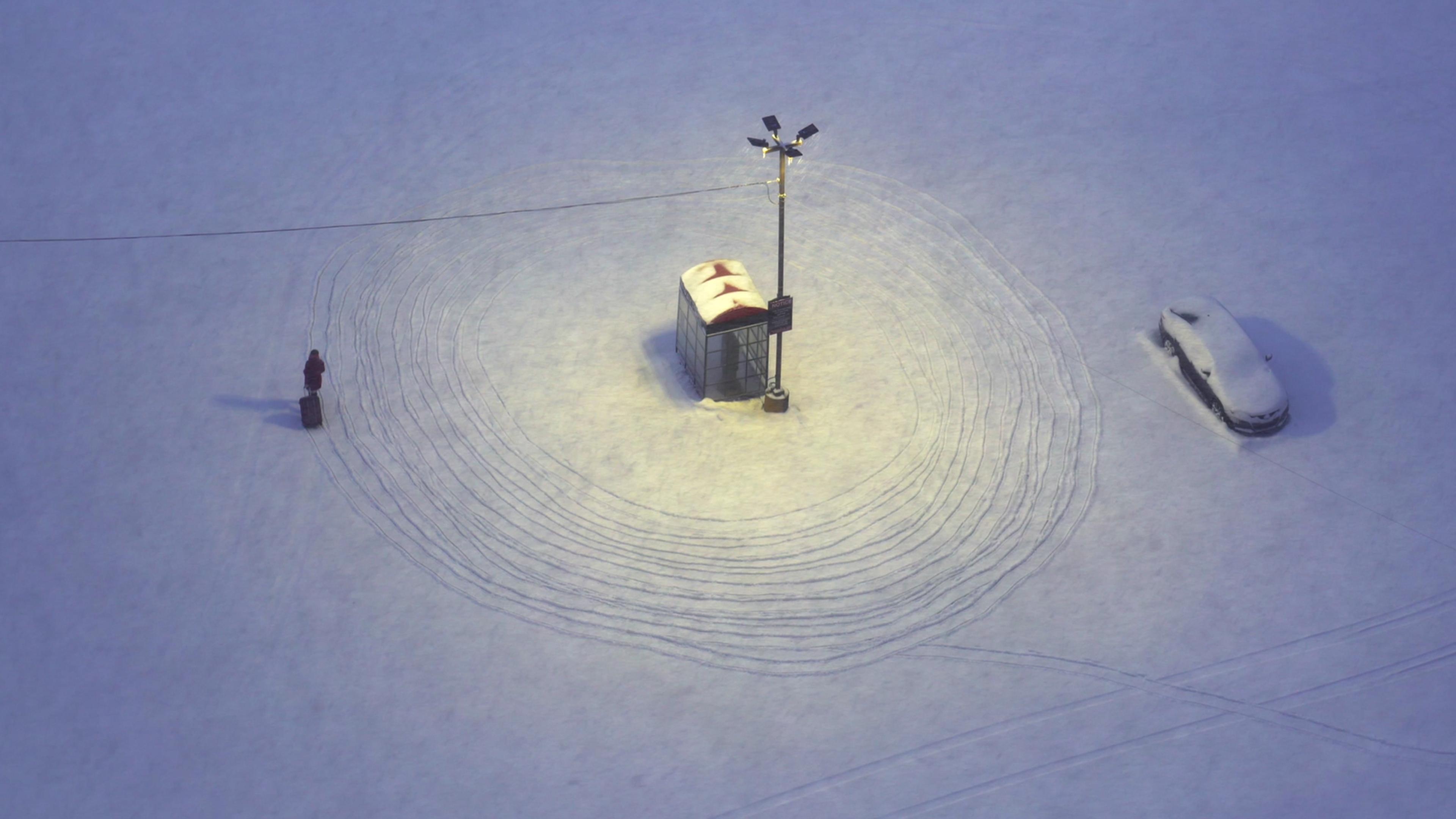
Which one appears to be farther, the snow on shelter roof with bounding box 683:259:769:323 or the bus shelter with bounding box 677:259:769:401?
the bus shelter with bounding box 677:259:769:401

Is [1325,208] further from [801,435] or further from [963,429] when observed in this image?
[801,435]

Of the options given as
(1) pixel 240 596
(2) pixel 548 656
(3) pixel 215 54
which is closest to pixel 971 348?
(2) pixel 548 656

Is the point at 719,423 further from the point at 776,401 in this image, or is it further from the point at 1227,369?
the point at 1227,369

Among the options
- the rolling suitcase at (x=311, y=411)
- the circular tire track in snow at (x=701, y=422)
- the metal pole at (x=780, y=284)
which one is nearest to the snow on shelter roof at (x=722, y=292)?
the metal pole at (x=780, y=284)

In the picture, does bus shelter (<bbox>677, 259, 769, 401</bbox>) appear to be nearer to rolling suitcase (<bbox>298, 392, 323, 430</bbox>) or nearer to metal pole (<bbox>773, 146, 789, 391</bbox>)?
metal pole (<bbox>773, 146, 789, 391</bbox>)

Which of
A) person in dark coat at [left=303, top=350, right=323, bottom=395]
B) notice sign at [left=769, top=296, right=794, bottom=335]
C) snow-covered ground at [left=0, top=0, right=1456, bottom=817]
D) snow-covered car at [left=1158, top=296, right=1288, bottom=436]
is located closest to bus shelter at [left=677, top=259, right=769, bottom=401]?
notice sign at [left=769, top=296, right=794, bottom=335]

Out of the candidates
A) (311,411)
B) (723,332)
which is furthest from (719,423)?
(311,411)
